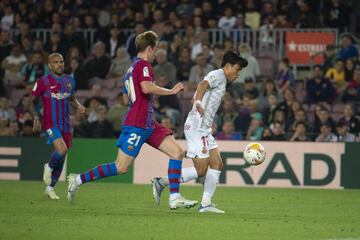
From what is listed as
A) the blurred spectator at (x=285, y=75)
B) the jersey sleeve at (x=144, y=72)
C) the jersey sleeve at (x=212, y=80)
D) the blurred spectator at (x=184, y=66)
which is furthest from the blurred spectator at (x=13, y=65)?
the jersey sleeve at (x=212, y=80)

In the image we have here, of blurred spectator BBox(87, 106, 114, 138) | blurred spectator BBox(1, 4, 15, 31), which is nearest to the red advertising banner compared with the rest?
blurred spectator BBox(87, 106, 114, 138)

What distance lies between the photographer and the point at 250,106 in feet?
69.1

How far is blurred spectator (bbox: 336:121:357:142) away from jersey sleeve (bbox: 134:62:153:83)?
8449 mm

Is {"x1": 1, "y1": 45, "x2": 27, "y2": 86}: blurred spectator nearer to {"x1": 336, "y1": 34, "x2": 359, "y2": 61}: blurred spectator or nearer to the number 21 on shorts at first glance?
{"x1": 336, "y1": 34, "x2": 359, "y2": 61}: blurred spectator

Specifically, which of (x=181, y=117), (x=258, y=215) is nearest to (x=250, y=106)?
(x=181, y=117)

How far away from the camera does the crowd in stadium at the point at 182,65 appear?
68.0ft

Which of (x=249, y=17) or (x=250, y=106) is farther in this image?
(x=249, y=17)

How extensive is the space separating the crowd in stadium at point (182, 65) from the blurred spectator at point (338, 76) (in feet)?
0.07

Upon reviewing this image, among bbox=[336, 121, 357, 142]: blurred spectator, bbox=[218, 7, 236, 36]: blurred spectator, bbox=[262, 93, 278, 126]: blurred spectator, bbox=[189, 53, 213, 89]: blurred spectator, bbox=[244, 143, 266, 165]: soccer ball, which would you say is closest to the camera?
bbox=[244, 143, 266, 165]: soccer ball

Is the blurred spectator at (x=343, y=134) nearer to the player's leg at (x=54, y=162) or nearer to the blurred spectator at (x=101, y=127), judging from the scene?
the blurred spectator at (x=101, y=127)

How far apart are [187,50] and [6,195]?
8.72 meters

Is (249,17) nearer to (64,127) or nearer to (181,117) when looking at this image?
(181,117)

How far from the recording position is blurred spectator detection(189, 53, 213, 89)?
2214 cm

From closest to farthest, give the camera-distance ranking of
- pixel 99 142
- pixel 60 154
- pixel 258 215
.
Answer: pixel 258 215 < pixel 60 154 < pixel 99 142
